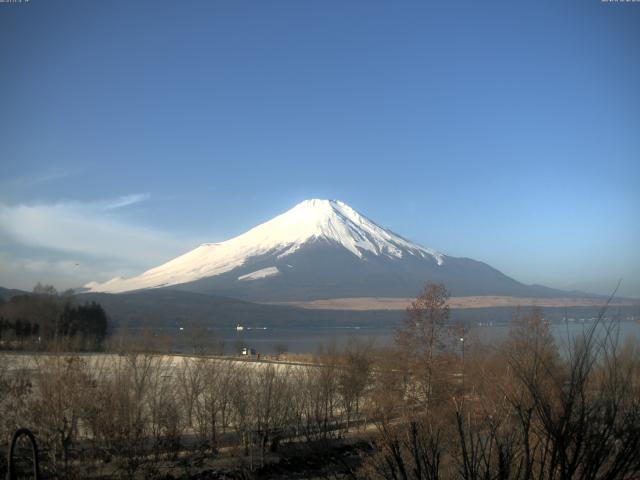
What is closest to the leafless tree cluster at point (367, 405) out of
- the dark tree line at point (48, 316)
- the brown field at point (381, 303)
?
the dark tree line at point (48, 316)

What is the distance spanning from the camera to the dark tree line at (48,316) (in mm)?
56781

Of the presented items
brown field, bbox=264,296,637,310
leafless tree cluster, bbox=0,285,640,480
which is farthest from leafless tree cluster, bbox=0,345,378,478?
brown field, bbox=264,296,637,310

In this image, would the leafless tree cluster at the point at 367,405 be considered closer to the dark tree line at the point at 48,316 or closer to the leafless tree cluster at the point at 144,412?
the leafless tree cluster at the point at 144,412

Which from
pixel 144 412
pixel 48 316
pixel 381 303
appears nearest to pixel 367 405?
pixel 144 412

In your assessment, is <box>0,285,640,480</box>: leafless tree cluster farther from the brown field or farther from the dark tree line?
the brown field

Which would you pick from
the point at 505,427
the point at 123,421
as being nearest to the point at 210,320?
the point at 123,421

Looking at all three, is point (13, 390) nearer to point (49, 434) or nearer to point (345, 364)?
point (49, 434)

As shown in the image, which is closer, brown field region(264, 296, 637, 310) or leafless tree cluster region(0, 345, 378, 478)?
leafless tree cluster region(0, 345, 378, 478)

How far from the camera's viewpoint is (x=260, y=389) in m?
21.4

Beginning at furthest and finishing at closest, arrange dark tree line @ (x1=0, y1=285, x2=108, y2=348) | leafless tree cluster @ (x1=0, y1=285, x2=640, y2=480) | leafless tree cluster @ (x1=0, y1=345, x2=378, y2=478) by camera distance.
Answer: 1. dark tree line @ (x1=0, y1=285, x2=108, y2=348)
2. leafless tree cluster @ (x1=0, y1=345, x2=378, y2=478)
3. leafless tree cluster @ (x1=0, y1=285, x2=640, y2=480)

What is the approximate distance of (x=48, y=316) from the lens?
62469 millimetres

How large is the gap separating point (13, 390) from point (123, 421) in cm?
259

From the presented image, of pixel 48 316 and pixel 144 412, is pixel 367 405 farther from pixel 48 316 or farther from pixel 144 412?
pixel 48 316

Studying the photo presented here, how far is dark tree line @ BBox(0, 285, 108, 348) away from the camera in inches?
2235
